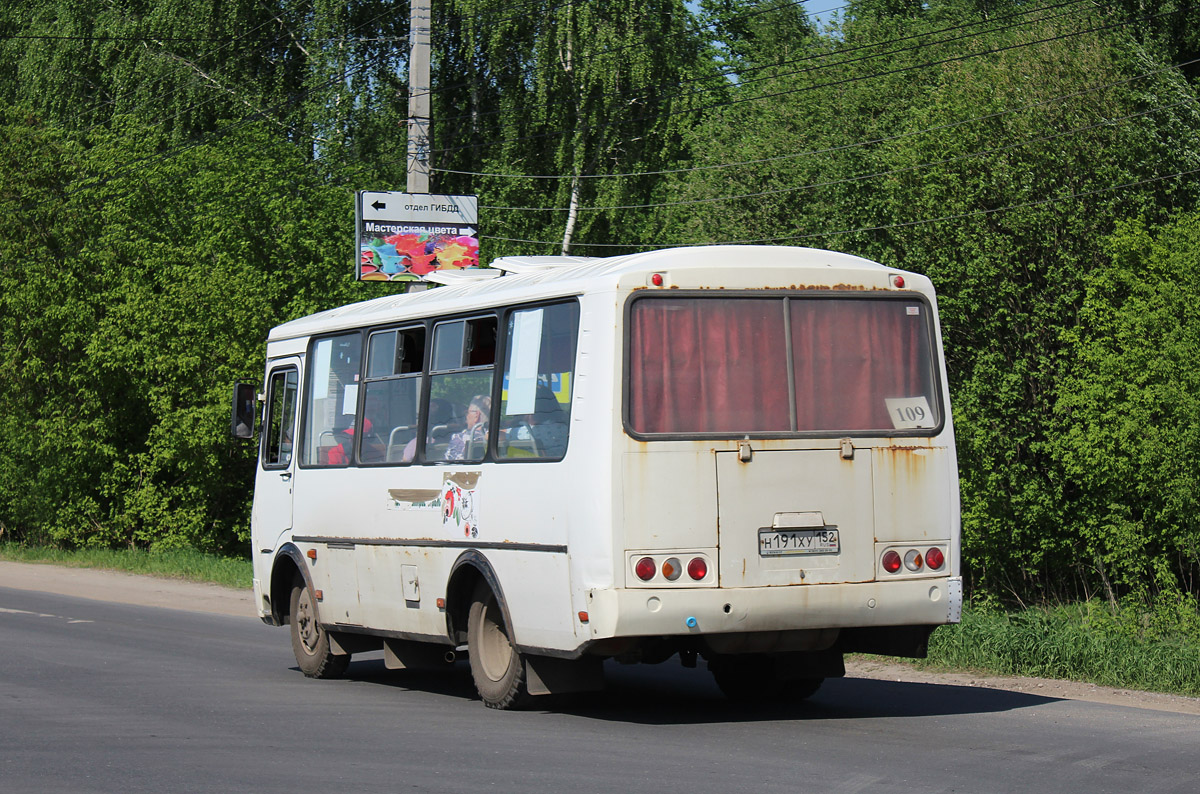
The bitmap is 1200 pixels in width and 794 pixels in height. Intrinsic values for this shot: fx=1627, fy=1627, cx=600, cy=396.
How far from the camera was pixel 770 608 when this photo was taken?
9516 millimetres

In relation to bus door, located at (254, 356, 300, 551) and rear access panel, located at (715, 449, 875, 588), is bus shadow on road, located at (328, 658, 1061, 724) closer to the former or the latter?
rear access panel, located at (715, 449, 875, 588)

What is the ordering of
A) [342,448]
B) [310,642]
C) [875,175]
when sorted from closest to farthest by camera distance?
[342,448]
[310,642]
[875,175]

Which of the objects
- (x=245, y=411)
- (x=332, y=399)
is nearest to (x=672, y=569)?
(x=332, y=399)

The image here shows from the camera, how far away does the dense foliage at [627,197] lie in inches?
944

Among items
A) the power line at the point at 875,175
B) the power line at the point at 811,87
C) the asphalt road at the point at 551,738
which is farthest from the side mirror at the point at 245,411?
the power line at the point at 811,87

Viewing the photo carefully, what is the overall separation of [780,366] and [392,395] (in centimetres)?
334

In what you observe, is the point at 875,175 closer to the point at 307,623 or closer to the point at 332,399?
the point at 332,399

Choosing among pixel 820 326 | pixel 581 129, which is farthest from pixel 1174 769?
pixel 581 129

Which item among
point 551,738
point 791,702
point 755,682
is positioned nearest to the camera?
point 551,738

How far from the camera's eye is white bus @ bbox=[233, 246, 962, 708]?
31.0ft

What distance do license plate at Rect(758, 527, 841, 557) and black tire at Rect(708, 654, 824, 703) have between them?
5.37 ft

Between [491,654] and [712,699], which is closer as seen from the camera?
[491,654]

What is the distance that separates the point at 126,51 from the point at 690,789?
38612 millimetres

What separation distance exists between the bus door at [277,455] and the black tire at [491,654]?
3.24 meters
